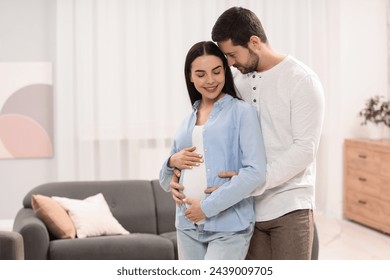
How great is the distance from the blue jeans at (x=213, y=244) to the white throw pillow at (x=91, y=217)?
1659mm

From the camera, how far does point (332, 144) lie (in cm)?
525

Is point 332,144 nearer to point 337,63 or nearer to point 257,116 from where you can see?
point 337,63

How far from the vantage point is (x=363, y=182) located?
4941mm

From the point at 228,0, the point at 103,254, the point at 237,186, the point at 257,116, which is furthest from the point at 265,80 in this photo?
the point at 228,0

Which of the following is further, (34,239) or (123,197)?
(123,197)

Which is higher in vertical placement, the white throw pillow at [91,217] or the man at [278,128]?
the man at [278,128]

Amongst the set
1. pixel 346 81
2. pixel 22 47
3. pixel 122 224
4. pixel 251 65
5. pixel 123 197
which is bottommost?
Answer: pixel 122 224

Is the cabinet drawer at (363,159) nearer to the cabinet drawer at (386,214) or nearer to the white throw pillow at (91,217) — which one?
the cabinet drawer at (386,214)

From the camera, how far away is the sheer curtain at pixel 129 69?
4.97 metres

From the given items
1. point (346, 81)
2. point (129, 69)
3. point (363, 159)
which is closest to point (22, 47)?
point (129, 69)

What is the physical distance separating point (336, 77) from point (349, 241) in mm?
1429

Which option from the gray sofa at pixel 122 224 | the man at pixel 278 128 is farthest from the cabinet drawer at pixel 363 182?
the man at pixel 278 128

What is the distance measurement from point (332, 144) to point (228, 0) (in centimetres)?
132

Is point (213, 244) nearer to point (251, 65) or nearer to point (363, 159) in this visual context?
point (251, 65)
